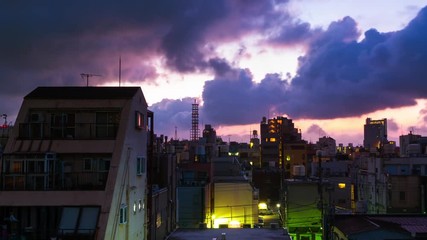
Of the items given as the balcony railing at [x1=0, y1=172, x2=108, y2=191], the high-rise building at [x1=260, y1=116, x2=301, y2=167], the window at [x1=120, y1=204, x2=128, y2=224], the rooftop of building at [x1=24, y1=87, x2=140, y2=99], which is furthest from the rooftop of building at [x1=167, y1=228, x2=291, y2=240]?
the high-rise building at [x1=260, y1=116, x2=301, y2=167]

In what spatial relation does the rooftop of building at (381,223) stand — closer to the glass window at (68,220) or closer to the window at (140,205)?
the window at (140,205)

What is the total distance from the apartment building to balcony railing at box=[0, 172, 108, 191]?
0.05m

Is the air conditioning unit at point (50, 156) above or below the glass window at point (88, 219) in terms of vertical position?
above

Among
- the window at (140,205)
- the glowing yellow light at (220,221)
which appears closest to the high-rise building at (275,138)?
the glowing yellow light at (220,221)

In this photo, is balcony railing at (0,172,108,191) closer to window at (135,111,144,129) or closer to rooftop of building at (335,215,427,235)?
window at (135,111,144,129)

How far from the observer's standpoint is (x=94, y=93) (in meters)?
30.8

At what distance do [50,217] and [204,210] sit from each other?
27236 mm

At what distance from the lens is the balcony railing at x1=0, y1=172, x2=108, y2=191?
27.6 meters

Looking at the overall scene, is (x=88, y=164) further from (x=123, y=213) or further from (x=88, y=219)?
(x=88, y=219)

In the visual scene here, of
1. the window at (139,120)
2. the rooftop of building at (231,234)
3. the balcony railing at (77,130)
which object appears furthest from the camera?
the rooftop of building at (231,234)

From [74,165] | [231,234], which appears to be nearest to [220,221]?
[231,234]

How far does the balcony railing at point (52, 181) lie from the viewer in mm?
27594

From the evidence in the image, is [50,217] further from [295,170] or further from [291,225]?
[295,170]

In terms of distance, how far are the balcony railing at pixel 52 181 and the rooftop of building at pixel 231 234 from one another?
37.9 ft
